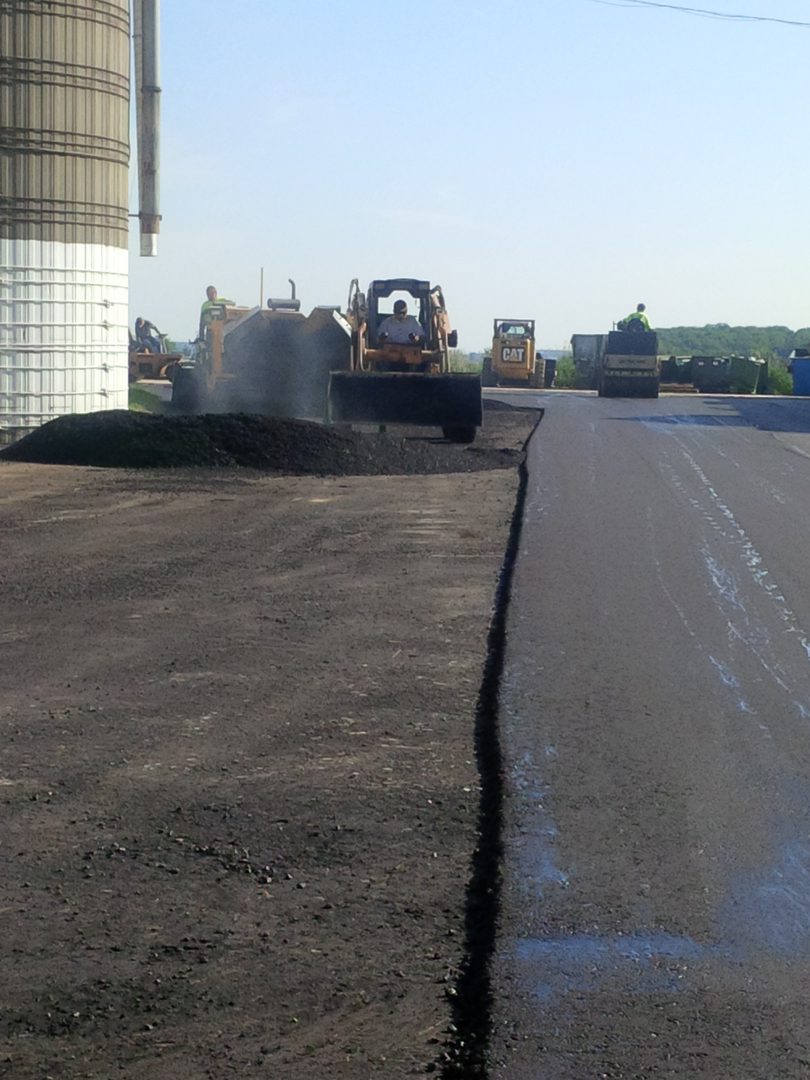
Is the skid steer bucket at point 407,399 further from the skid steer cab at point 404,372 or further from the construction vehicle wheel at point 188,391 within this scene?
the construction vehicle wheel at point 188,391

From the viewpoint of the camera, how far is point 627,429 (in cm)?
2403

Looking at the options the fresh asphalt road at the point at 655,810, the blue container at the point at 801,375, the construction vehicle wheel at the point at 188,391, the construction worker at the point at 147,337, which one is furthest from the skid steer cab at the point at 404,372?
the blue container at the point at 801,375

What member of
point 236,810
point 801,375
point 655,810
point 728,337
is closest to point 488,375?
point 801,375

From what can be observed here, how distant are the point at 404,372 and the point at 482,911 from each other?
20204 millimetres

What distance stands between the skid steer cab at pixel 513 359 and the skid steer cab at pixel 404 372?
82.3 ft

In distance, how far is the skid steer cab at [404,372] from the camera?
21.0 metres

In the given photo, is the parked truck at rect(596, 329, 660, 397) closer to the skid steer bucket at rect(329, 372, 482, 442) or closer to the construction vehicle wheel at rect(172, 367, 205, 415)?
the construction vehicle wheel at rect(172, 367, 205, 415)

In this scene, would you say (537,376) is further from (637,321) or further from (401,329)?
(401,329)

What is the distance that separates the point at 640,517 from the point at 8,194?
1120 centimetres

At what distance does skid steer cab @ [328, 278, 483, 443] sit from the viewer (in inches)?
827

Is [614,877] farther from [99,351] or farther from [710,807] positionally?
[99,351]

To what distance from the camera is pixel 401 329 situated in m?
25.2

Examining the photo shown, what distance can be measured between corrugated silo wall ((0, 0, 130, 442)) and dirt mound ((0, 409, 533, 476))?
8.21 feet

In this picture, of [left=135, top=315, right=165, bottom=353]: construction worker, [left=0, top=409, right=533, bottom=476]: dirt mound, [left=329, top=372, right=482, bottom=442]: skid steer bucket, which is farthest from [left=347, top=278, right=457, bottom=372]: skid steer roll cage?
[left=135, top=315, right=165, bottom=353]: construction worker
